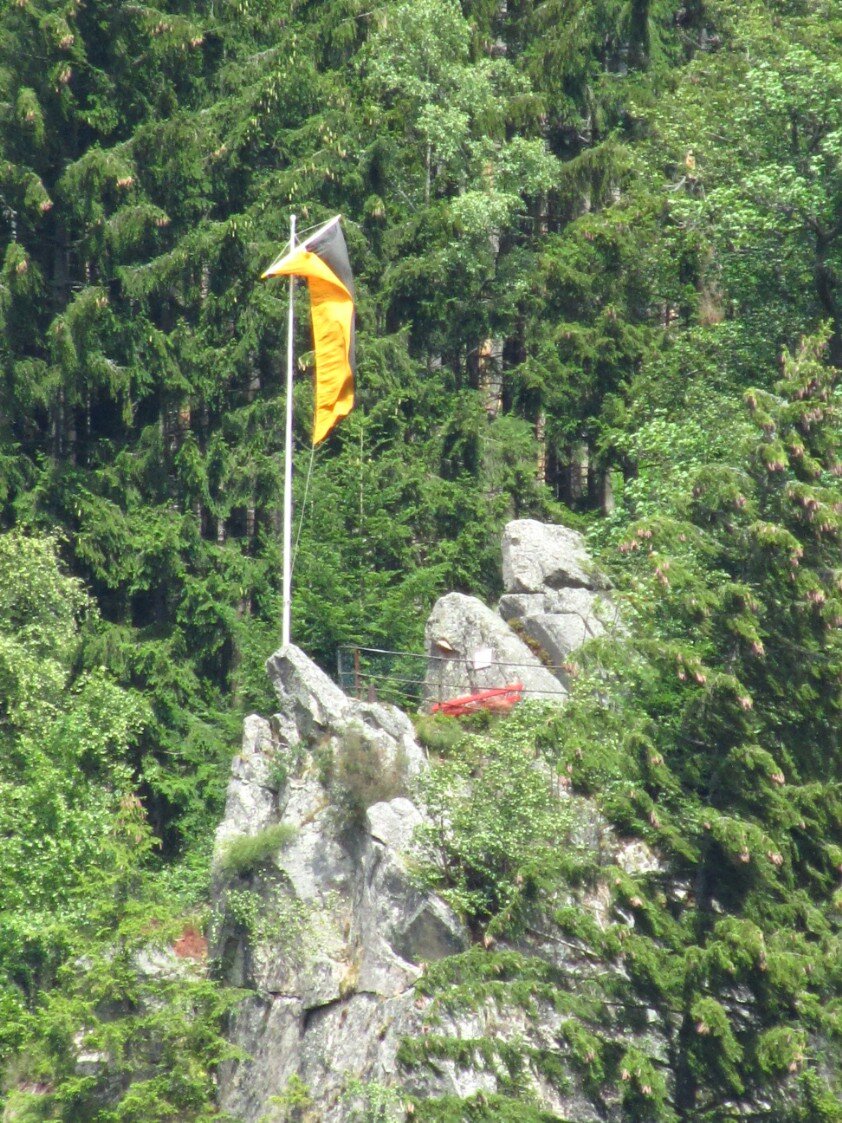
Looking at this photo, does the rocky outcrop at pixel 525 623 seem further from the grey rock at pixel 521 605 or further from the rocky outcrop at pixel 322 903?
the rocky outcrop at pixel 322 903

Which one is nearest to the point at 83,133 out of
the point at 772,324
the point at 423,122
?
the point at 423,122

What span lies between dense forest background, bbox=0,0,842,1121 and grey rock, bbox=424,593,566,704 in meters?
0.78

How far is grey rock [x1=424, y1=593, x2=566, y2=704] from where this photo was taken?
25469 mm

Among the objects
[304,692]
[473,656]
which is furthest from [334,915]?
[473,656]

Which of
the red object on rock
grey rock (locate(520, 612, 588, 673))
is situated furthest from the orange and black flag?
the red object on rock

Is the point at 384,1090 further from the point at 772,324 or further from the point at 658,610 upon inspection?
the point at 772,324

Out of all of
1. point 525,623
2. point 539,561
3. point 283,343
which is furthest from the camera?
point 283,343

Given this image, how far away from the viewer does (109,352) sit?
3019 centimetres

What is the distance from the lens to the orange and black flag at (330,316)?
2642 cm

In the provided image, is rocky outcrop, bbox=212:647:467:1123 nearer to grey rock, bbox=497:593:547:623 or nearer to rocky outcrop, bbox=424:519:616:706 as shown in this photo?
rocky outcrop, bbox=424:519:616:706

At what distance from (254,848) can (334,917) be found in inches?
52.0

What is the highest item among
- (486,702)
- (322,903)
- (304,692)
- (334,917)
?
(304,692)

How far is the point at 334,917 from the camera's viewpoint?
75.6ft

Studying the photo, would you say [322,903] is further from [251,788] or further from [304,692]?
[304,692]
